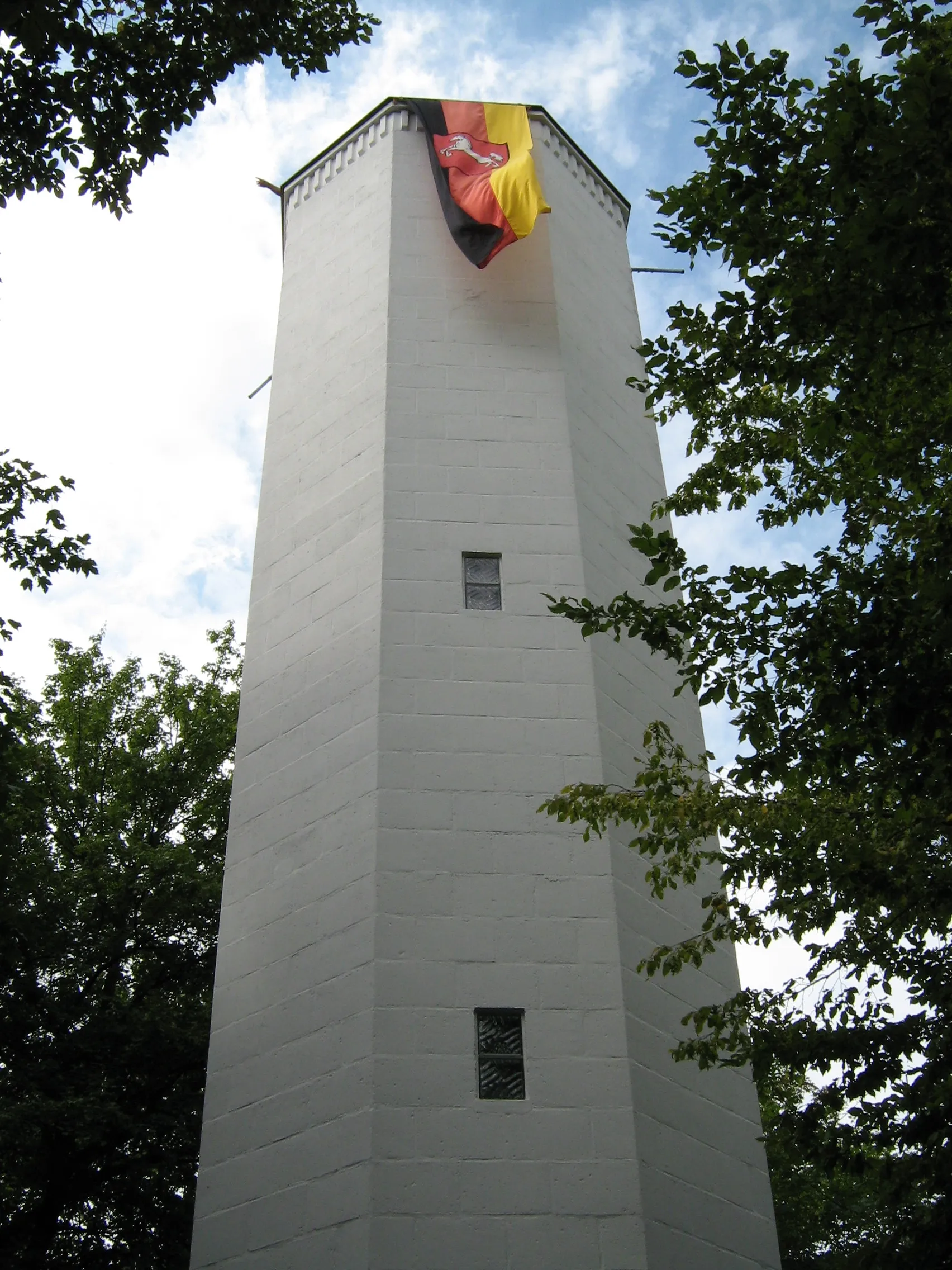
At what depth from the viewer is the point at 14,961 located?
16469mm

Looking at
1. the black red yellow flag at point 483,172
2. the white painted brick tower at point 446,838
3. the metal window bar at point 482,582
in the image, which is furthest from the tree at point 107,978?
the black red yellow flag at point 483,172

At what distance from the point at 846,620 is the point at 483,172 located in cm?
Answer: 974

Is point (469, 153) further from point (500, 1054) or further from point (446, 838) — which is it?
point (500, 1054)

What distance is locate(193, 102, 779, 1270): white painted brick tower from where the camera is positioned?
9203 mm

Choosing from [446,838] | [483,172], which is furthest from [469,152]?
[446,838]

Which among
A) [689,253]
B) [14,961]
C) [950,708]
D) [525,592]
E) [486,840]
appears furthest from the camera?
[14,961]

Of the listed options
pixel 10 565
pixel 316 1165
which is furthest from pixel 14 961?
pixel 316 1165

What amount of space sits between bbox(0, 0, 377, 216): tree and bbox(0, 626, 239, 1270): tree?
23.1 ft

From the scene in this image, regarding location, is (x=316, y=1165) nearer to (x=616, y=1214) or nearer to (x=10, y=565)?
(x=616, y=1214)

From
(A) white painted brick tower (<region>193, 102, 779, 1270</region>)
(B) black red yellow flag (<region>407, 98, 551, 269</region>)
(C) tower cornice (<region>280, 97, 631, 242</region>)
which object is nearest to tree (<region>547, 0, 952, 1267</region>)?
(A) white painted brick tower (<region>193, 102, 779, 1270</region>)

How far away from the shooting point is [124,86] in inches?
372

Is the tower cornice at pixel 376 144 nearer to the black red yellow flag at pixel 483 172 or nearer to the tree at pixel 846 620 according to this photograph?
the black red yellow flag at pixel 483 172

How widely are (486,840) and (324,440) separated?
521cm

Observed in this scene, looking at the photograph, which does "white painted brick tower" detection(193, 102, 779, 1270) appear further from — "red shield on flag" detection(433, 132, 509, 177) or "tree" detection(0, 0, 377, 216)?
"tree" detection(0, 0, 377, 216)
